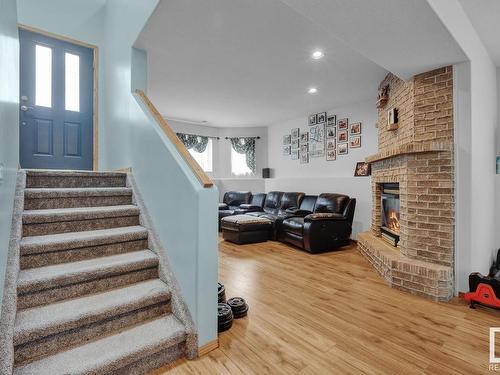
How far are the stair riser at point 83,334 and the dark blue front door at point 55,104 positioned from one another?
2922 mm

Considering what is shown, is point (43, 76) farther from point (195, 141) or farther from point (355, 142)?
point (355, 142)

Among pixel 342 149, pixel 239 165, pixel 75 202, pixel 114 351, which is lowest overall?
pixel 114 351

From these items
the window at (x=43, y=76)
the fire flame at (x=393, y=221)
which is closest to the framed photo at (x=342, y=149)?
the fire flame at (x=393, y=221)

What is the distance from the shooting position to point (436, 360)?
1627mm

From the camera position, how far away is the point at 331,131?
217 inches

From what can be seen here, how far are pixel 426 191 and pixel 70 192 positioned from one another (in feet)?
11.1

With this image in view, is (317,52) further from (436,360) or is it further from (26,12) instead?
(26,12)

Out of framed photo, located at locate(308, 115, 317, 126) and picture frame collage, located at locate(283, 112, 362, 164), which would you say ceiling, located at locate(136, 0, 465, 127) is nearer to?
picture frame collage, located at locate(283, 112, 362, 164)

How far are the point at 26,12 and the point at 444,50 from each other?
4834 millimetres

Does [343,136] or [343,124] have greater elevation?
[343,124]

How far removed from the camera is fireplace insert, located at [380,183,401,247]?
3.37 m

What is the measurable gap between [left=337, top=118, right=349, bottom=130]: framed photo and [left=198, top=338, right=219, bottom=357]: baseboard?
4.66 m

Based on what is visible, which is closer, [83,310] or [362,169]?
[83,310]

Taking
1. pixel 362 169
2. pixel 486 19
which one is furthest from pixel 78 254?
pixel 362 169
